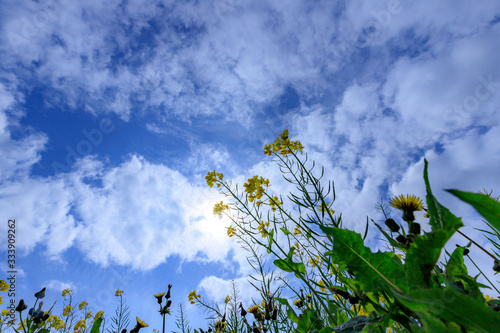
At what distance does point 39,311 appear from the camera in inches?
59.3

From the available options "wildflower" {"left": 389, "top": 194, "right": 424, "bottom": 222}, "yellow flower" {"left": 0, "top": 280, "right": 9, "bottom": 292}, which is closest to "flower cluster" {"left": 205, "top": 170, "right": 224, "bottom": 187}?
"wildflower" {"left": 389, "top": 194, "right": 424, "bottom": 222}

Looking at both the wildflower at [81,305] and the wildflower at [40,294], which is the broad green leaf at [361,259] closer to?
the wildflower at [40,294]

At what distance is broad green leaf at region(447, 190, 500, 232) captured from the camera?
1.27ft

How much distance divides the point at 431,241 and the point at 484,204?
0.41ft

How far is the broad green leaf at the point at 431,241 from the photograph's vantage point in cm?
37

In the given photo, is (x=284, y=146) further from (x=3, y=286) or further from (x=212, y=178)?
(x=3, y=286)

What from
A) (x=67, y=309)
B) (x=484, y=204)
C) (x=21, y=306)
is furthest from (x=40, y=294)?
(x=67, y=309)

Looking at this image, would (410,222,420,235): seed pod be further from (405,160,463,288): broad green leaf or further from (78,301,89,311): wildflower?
(78,301,89,311): wildflower

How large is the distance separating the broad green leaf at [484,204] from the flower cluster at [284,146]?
90.1 inches

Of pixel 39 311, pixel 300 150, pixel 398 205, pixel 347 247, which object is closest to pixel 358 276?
pixel 347 247

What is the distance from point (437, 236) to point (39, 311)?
2.05 meters

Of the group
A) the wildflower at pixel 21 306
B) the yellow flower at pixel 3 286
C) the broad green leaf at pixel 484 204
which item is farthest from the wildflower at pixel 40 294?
the yellow flower at pixel 3 286

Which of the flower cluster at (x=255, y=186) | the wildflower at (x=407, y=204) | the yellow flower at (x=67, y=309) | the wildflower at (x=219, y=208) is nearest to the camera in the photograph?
the wildflower at (x=407, y=204)

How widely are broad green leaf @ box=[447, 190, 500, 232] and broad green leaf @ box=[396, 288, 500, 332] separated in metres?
0.14
